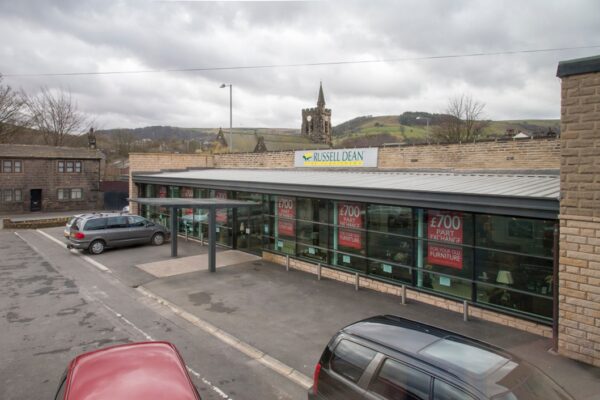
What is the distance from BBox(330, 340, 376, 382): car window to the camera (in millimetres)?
4777

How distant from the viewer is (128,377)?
13.9 feet

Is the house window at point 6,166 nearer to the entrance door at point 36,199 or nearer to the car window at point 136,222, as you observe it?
the entrance door at point 36,199

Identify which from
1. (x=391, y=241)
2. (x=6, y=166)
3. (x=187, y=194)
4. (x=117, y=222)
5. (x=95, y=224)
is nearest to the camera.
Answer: (x=391, y=241)

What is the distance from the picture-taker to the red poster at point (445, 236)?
10359mm

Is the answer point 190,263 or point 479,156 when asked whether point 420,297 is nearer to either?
point 479,156

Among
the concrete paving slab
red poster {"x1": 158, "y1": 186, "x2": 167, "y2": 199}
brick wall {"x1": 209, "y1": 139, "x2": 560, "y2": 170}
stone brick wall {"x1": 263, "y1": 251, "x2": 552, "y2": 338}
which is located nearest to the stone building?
red poster {"x1": 158, "y1": 186, "x2": 167, "y2": 199}

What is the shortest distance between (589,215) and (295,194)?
28.5 feet

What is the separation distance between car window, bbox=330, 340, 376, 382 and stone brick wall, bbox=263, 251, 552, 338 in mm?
5967

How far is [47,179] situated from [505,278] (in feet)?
136

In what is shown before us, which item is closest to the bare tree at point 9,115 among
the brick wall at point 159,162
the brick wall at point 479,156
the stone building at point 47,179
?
the stone building at point 47,179

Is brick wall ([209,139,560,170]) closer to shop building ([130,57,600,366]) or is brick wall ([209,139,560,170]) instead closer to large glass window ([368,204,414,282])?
shop building ([130,57,600,366])

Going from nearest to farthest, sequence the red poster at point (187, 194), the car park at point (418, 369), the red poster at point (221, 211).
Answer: the car park at point (418, 369)
the red poster at point (221, 211)
the red poster at point (187, 194)

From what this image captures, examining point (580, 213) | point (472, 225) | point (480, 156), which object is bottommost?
point (472, 225)

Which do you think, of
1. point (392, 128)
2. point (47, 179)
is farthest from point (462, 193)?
point (392, 128)
